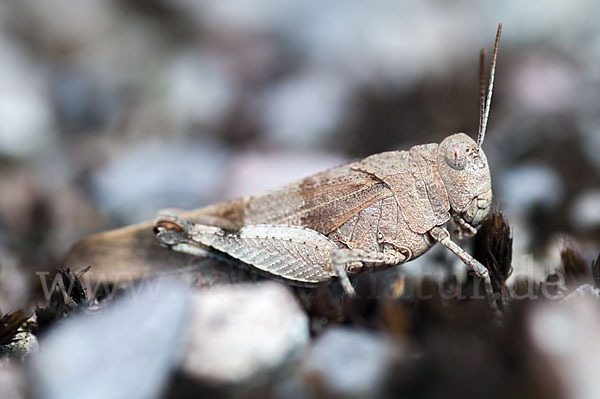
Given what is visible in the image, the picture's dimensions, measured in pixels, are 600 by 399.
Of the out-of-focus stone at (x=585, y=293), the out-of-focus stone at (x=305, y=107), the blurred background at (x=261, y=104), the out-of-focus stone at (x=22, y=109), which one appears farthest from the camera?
the out-of-focus stone at (x=22, y=109)

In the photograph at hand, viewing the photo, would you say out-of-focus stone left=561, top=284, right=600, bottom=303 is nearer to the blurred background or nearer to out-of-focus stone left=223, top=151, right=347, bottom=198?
the blurred background

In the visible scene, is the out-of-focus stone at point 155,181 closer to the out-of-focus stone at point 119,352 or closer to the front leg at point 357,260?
the front leg at point 357,260

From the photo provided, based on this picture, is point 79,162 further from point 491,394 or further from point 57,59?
point 491,394

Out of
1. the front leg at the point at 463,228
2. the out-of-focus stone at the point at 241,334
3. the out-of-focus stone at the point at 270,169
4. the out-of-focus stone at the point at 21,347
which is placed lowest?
the out-of-focus stone at the point at 241,334

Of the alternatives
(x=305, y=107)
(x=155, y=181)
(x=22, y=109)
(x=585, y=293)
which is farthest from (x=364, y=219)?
(x=22, y=109)

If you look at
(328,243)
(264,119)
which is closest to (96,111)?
(264,119)

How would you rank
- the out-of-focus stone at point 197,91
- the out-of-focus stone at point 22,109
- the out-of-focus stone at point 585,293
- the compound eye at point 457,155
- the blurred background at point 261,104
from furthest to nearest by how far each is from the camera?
1. the out-of-focus stone at point 197,91
2. the out-of-focus stone at point 22,109
3. the blurred background at point 261,104
4. the compound eye at point 457,155
5. the out-of-focus stone at point 585,293

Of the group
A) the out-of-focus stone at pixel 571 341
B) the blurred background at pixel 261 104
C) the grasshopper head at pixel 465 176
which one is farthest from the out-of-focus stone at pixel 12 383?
the grasshopper head at pixel 465 176
